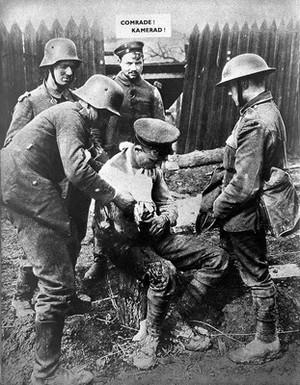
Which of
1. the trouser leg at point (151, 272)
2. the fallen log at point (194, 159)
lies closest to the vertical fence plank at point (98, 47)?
the fallen log at point (194, 159)

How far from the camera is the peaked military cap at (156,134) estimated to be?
339 cm

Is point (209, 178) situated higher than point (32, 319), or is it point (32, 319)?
point (209, 178)

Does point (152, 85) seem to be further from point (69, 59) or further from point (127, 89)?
point (69, 59)

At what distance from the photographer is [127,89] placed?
3.57m

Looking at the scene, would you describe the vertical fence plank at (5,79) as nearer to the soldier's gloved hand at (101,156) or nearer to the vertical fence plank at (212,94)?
the soldier's gloved hand at (101,156)

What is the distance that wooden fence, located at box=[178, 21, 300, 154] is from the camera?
11.9 feet

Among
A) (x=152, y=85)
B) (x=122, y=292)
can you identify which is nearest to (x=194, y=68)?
(x=152, y=85)

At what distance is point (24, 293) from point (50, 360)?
20.9 inches

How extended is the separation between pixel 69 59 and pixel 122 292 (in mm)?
1832

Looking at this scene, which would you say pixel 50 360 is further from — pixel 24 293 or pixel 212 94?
pixel 212 94

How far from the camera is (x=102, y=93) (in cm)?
335

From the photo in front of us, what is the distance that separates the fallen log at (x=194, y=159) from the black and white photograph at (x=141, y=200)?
0.06 meters

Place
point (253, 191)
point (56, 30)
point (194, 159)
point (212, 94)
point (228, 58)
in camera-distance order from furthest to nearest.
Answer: point (194, 159)
point (212, 94)
point (228, 58)
point (56, 30)
point (253, 191)
